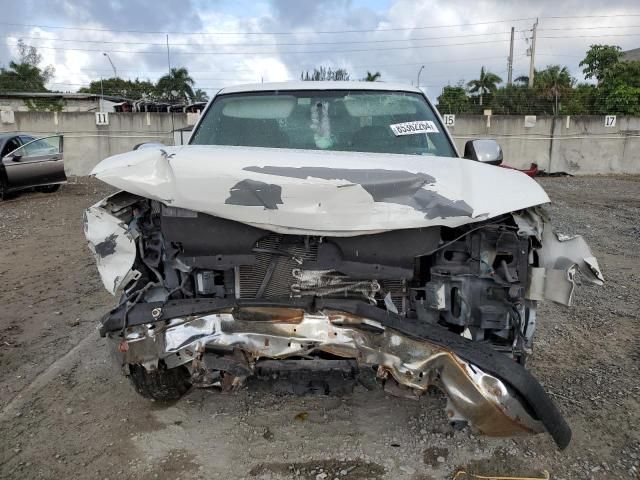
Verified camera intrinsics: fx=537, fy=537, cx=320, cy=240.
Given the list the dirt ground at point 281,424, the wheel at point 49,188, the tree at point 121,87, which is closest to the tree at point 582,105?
the wheel at point 49,188

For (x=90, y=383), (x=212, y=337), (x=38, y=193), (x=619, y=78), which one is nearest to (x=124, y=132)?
(x=38, y=193)

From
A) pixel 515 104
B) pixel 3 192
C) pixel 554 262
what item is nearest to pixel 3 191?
pixel 3 192

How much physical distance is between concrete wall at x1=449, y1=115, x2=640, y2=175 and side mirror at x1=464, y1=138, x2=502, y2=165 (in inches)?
717

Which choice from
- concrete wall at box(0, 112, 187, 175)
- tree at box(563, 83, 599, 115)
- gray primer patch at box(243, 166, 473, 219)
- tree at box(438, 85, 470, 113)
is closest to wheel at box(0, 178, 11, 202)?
concrete wall at box(0, 112, 187, 175)

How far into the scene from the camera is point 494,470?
268 cm

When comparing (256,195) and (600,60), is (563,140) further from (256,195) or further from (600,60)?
(256,195)

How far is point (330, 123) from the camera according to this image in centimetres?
375

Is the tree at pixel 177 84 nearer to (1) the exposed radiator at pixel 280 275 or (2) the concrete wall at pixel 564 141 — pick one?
(2) the concrete wall at pixel 564 141

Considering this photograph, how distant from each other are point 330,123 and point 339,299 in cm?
164

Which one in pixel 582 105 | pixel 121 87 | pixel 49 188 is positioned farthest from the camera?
pixel 121 87

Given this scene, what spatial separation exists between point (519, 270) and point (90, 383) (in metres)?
2.83

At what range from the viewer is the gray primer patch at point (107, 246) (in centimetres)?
251

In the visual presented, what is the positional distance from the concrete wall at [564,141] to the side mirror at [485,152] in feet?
59.8

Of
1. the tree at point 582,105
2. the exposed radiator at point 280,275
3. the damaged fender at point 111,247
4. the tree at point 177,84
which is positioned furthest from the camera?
the tree at point 177,84
